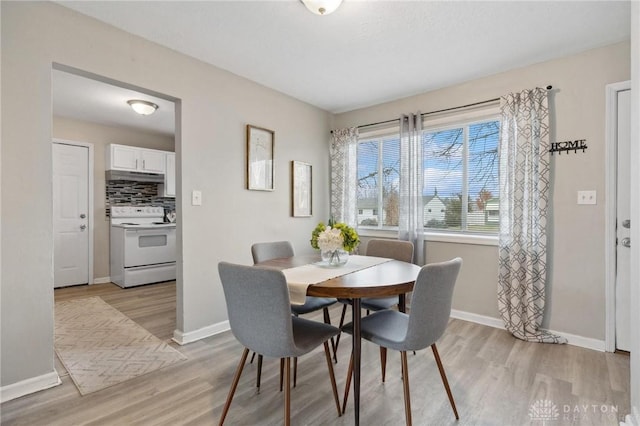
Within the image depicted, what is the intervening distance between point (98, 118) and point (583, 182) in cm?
566

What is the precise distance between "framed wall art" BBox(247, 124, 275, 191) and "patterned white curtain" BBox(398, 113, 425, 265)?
1.46 m

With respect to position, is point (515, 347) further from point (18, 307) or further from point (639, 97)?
point (18, 307)

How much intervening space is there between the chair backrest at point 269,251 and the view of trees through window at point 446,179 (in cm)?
165

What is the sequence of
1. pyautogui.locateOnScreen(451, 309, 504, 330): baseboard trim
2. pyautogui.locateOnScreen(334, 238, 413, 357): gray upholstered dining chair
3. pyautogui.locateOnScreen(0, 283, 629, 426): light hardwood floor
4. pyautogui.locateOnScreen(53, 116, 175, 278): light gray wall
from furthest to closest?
pyautogui.locateOnScreen(53, 116, 175, 278): light gray wall → pyautogui.locateOnScreen(451, 309, 504, 330): baseboard trim → pyautogui.locateOnScreen(334, 238, 413, 357): gray upholstered dining chair → pyautogui.locateOnScreen(0, 283, 629, 426): light hardwood floor

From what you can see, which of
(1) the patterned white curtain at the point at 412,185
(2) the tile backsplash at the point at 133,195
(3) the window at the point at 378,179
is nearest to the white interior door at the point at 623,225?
(1) the patterned white curtain at the point at 412,185

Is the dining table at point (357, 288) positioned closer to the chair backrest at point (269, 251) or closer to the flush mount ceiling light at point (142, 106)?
the chair backrest at point (269, 251)

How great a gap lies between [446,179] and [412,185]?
365mm

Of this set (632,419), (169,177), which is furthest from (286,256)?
(169,177)

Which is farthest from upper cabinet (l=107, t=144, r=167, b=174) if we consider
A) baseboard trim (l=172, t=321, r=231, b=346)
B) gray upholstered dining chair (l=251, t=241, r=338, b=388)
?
gray upholstered dining chair (l=251, t=241, r=338, b=388)

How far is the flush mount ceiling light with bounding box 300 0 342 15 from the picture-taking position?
1.83 meters

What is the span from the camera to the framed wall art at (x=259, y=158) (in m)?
3.12

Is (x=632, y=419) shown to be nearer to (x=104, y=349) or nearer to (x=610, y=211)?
(x=610, y=211)

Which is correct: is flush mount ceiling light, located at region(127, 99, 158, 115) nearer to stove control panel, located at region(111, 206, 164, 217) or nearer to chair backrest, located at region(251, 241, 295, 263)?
stove control panel, located at region(111, 206, 164, 217)

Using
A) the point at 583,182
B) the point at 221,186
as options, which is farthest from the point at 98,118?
the point at 583,182
